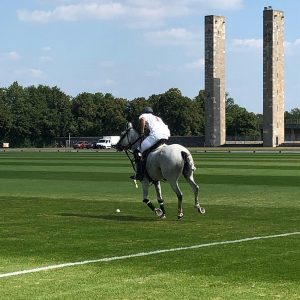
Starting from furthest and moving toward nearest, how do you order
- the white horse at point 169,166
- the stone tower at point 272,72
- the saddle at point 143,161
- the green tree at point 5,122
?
the green tree at point 5,122, the stone tower at point 272,72, the saddle at point 143,161, the white horse at point 169,166

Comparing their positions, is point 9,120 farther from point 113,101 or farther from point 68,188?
point 68,188

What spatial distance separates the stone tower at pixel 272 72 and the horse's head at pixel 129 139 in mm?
113664

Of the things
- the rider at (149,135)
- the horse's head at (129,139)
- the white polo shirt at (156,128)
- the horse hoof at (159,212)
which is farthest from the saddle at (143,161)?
the horse hoof at (159,212)

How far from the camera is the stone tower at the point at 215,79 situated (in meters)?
138

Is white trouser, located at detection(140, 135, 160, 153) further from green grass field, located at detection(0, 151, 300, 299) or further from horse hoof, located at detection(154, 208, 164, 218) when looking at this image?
green grass field, located at detection(0, 151, 300, 299)

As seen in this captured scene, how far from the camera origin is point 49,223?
59.8 feet

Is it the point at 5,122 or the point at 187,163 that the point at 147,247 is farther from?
the point at 5,122

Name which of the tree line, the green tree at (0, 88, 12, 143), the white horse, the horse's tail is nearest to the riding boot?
the white horse

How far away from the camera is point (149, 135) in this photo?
19.4 meters

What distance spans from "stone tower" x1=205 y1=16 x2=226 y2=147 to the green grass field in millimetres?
111627

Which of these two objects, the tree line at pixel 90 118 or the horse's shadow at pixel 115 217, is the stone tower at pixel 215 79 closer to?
the tree line at pixel 90 118

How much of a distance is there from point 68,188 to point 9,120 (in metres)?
146

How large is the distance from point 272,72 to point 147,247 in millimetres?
120317

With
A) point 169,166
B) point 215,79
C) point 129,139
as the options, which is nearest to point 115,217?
point 129,139
